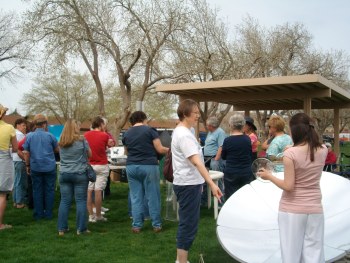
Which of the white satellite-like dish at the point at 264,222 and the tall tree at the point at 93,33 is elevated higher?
the tall tree at the point at 93,33

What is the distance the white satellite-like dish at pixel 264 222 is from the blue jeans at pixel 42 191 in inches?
145

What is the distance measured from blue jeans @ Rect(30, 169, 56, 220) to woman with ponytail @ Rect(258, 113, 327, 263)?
4812mm

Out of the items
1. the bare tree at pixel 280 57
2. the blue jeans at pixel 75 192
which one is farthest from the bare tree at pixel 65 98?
the blue jeans at pixel 75 192

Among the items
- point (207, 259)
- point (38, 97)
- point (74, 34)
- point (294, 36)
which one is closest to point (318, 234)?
point (207, 259)

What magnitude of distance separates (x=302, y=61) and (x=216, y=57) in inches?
422

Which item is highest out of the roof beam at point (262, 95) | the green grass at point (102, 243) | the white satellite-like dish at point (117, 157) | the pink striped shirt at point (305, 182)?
the roof beam at point (262, 95)

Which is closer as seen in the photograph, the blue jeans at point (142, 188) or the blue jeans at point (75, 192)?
the blue jeans at point (75, 192)

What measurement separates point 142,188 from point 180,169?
219 centimetres

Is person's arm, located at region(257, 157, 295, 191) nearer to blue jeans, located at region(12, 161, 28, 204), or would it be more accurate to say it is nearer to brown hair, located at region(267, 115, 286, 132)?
brown hair, located at region(267, 115, 286, 132)

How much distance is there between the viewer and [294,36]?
31328 millimetres

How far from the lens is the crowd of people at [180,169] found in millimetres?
3182

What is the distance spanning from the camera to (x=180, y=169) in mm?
4262

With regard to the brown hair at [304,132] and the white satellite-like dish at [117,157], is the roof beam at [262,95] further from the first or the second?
the brown hair at [304,132]

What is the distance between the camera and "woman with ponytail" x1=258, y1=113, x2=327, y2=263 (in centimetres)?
313
